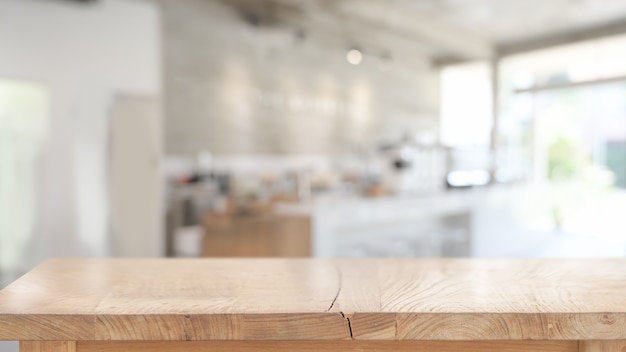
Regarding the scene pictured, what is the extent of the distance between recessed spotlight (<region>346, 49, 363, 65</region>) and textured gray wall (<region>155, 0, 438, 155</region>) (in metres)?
0.07

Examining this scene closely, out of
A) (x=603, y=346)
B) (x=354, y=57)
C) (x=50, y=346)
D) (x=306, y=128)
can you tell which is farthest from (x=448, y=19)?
(x=50, y=346)

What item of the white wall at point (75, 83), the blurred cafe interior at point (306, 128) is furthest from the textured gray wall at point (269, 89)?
the white wall at point (75, 83)

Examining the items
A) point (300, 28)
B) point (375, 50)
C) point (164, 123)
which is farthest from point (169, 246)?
point (375, 50)

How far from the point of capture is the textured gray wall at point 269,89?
501 centimetres

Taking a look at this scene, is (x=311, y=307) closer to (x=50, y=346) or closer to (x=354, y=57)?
(x=50, y=346)

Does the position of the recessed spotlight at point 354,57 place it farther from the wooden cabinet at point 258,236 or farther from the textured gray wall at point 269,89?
the wooden cabinet at point 258,236

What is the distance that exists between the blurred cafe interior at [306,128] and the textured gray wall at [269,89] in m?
0.02

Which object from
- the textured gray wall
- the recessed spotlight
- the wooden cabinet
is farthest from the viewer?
the recessed spotlight

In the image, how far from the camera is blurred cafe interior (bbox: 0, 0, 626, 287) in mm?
3629

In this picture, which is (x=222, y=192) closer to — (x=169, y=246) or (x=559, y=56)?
(x=169, y=246)

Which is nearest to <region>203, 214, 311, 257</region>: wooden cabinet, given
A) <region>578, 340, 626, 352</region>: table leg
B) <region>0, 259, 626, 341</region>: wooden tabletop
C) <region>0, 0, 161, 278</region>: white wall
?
<region>0, 0, 161, 278</region>: white wall

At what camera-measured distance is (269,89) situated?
231 inches

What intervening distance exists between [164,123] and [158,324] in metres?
4.22

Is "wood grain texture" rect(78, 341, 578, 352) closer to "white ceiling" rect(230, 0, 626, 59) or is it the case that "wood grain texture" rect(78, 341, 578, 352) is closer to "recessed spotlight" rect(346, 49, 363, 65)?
"white ceiling" rect(230, 0, 626, 59)
